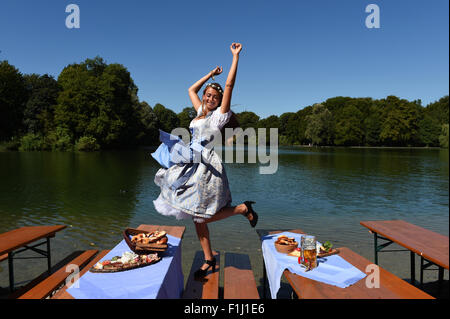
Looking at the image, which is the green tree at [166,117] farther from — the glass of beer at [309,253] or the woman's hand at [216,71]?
the glass of beer at [309,253]

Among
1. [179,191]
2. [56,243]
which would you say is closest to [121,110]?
[56,243]

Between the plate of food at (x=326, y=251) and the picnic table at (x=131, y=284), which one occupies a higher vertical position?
the picnic table at (x=131, y=284)

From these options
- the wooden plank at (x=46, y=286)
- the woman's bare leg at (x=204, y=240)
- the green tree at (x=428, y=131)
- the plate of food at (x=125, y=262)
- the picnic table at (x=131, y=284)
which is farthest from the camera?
the green tree at (x=428, y=131)

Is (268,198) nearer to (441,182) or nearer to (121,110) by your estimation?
(441,182)

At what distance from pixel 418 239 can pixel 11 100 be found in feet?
220

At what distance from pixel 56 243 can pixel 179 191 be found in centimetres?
543

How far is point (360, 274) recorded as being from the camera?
3043 millimetres

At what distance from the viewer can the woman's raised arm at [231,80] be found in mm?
3582

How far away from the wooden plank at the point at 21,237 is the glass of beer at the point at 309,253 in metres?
3.35

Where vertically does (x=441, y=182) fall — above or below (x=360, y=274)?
below

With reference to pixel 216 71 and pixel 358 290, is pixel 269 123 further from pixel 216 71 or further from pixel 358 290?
pixel 358 290

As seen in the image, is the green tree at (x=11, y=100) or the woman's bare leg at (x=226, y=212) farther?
the green tree at (x=11, y=100)

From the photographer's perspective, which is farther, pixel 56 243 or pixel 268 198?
pixel 268 198

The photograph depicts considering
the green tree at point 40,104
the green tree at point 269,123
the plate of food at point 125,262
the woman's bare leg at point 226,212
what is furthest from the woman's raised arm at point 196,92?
the green tree at point 269,123
